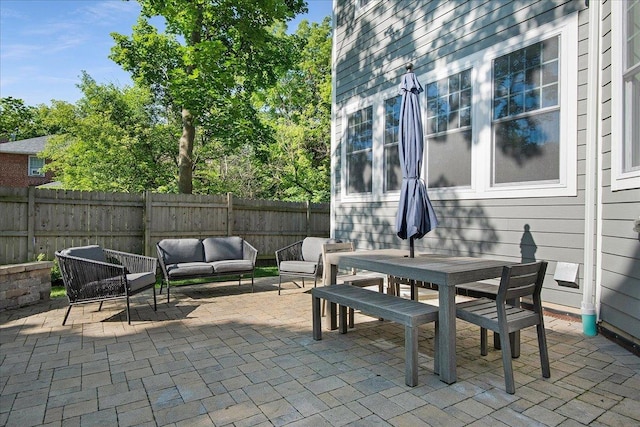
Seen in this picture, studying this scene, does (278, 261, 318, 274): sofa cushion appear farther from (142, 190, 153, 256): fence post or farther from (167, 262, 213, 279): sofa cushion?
(142, 190, 153, 256): fence post

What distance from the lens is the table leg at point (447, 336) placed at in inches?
109

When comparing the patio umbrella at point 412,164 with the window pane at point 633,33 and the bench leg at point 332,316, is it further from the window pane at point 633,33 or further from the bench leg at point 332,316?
the window pane at point 633,33

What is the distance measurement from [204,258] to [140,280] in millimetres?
1841

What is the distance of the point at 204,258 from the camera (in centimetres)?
655

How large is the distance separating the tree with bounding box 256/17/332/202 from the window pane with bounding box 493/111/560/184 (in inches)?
421

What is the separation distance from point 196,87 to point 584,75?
8696 mm

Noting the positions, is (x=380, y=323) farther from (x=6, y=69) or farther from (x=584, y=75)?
(x=6, y=69)

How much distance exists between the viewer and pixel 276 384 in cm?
277

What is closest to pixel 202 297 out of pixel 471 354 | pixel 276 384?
pixel 276 384

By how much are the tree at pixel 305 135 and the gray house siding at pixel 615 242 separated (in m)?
11.9

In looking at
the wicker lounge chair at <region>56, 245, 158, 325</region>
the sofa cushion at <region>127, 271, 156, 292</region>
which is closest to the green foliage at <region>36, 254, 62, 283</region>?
the wicker lounge chair at <region>56, 245, 158, 325</region>

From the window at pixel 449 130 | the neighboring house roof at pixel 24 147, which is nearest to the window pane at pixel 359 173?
the window at pixel 449 130

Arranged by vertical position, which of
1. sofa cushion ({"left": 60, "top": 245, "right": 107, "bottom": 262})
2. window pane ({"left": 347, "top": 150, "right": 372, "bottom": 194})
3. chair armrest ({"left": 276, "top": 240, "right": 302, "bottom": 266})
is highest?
window pane ({"left": 347, "top": 150, "right": 372, "bottom": 194})

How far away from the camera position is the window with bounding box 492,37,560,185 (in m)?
4.36
